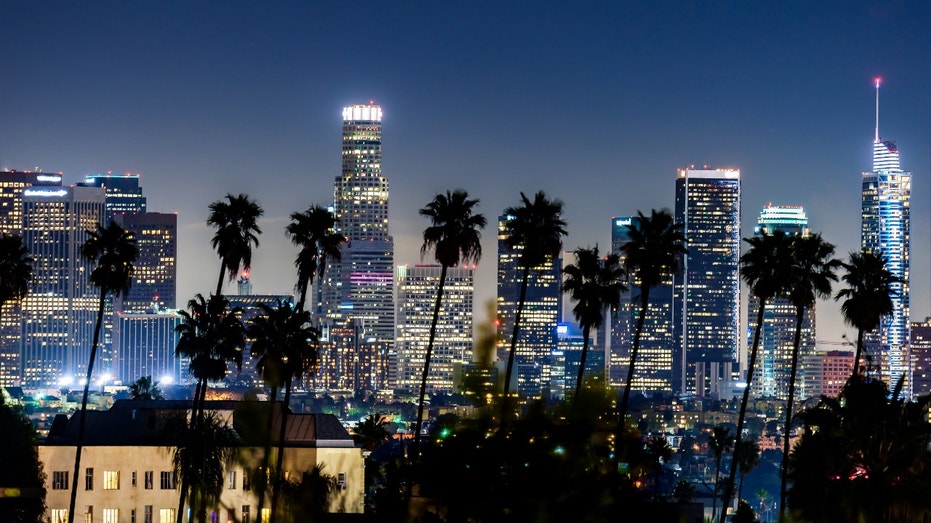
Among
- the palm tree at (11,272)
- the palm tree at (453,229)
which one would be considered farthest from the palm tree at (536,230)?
the palm tree at (11,272)

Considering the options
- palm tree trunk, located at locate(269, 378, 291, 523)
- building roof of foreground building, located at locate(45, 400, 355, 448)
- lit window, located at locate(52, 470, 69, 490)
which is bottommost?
lit window, located at locate(52, 470, 69, 490)

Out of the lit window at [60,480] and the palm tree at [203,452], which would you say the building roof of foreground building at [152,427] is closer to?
the lit window at [60,480]

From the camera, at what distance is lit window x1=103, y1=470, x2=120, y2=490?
99312 millimetres

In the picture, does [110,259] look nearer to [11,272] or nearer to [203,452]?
[11,272]

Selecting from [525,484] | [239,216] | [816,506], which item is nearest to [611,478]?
[525,484]

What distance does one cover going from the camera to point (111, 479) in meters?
99.4

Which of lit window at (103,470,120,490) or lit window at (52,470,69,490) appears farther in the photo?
lit window at (103,470,120,490)

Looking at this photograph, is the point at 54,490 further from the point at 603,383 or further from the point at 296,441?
the point at 603,383

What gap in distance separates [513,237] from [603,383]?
172ft

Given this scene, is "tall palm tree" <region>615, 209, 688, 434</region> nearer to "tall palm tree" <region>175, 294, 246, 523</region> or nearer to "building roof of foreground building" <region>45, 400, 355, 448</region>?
"tall palm tree" <region>175, 294, 246, 523</region>

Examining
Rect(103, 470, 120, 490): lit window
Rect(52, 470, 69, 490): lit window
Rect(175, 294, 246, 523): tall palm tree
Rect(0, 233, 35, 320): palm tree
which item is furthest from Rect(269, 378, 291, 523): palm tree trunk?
Rect(52, 470, 69, 490): lit window

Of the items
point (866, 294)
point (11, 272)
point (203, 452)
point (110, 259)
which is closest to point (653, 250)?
point (866, 294)

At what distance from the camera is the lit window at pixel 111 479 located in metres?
99.3

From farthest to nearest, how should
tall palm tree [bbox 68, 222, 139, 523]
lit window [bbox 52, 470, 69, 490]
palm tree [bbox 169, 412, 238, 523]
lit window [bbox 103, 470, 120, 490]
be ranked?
lit window [bbox 103, 470, 120, 490]
lit window [bbox 52, 470, 69, 490]
tall palm tree [bbox 68, 222, 139, 523]
palm tree [bbox 169, 412, 238, 523]
